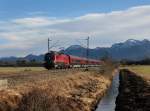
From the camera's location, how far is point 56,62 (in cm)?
9762

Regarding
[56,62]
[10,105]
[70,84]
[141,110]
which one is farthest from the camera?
[56,62]

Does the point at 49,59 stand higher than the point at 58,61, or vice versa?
the point at 49,59

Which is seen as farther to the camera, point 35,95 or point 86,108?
point 86,108

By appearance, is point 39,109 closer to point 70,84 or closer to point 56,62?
point 70,84

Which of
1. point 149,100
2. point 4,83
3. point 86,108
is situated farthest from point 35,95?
point 149,100

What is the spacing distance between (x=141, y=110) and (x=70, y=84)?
72.4 feet

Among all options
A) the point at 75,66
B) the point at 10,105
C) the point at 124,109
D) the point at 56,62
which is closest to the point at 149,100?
the point at 124,109

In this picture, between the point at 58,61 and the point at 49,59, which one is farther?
the point at 58,61

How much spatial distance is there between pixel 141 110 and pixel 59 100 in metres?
7.15

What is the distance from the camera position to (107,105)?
4475 cm

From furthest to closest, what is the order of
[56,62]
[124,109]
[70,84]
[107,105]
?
[56,62] < [70,84] < [107,105] < [124,109]

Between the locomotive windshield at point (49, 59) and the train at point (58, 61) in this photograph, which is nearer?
the locomotive windshield at point (49, 59)

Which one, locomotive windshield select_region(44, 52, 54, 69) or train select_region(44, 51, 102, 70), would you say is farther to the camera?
train select_region(44, 51, 102, 70)

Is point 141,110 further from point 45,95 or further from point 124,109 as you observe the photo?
point 45,95
